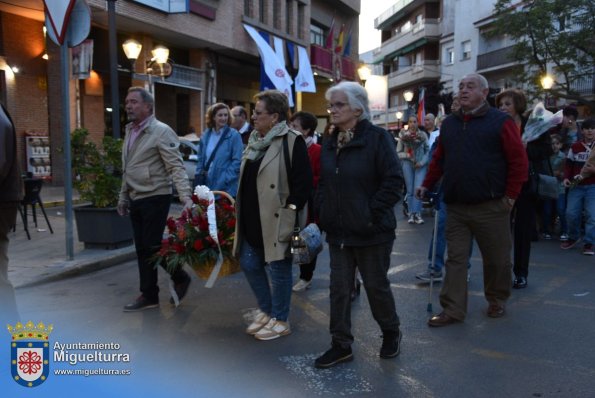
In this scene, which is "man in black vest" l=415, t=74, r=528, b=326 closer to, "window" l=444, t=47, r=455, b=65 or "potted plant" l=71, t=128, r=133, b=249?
"potted plant" l=71, t=128, r=133, b=249

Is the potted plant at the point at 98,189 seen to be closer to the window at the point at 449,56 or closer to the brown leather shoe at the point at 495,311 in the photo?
the brown leather shoe at the point at 495,311

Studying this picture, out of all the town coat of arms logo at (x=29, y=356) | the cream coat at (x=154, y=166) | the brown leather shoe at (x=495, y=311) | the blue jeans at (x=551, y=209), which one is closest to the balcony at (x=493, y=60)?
the blue jeans at (x=551, y=209)

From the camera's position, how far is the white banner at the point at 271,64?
21478 mm

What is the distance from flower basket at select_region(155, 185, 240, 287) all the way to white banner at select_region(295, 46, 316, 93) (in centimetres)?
2032

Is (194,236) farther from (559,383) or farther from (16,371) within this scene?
(559,383)

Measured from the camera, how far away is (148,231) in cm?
512

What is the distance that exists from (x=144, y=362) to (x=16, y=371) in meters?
0.89

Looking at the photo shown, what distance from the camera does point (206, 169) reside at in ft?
21.4

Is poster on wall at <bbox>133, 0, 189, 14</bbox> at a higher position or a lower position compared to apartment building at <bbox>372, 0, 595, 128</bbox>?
lower

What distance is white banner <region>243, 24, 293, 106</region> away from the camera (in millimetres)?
21478

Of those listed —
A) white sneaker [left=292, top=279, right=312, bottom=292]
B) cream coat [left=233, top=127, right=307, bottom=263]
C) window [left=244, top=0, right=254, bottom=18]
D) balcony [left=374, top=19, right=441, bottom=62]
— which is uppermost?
balcony [left=374, top=19, right=441, bottom=62]

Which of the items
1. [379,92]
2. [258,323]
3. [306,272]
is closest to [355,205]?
[258,323]

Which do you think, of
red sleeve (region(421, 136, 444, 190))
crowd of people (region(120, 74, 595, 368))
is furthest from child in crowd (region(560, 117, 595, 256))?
red sleeve (region(421, 136, 444, 190))

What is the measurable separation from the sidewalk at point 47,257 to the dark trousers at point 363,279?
3.83m
